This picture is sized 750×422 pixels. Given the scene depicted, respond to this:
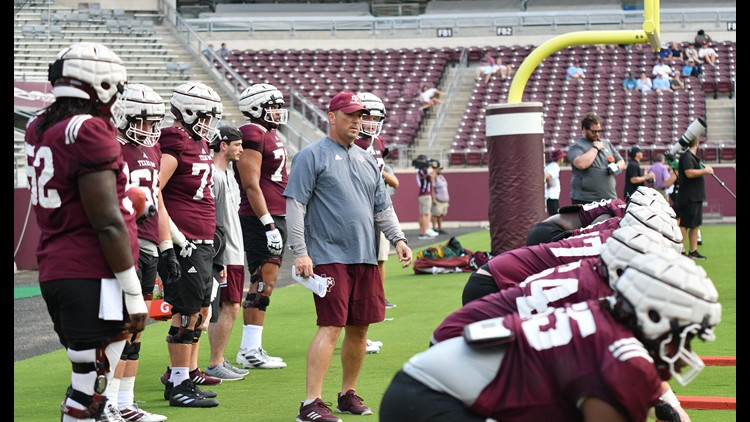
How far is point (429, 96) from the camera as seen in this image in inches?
1265

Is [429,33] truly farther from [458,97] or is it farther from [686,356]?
[686,356]

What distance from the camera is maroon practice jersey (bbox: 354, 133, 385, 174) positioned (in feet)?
30.1

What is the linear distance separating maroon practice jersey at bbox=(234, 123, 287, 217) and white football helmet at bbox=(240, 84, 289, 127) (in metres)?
0.09

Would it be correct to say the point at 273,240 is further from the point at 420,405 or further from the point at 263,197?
the point at 420,405

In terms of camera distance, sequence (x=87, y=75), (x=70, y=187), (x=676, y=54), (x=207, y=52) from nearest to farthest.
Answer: (x=70, y=187)
(x=87, y=75)
(x=207, y=52)
(x=676, y=54)

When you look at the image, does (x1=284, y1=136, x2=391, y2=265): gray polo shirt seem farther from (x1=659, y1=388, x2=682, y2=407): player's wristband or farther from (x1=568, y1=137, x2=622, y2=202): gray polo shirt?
(x1=568, y1=137, x2=622, y2=202): gray polo shirt

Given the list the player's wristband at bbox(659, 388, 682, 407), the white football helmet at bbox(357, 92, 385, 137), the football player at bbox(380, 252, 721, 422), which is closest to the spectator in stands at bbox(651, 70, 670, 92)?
the white football helmet at bbox(357, 92, 385, 137)

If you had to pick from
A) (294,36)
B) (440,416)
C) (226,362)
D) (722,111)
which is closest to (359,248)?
(226,362)

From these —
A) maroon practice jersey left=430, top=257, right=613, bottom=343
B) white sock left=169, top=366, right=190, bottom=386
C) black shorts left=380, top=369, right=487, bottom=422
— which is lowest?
white sock left=169, top=366, right=190, bottom=386

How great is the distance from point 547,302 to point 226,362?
4063mm

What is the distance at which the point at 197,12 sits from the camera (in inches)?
1561

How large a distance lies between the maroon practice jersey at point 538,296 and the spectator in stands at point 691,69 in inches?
1163

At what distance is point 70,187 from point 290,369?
13.0ft

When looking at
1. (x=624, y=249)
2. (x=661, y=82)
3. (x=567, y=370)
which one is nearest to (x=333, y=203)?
(x=624, y=249)
